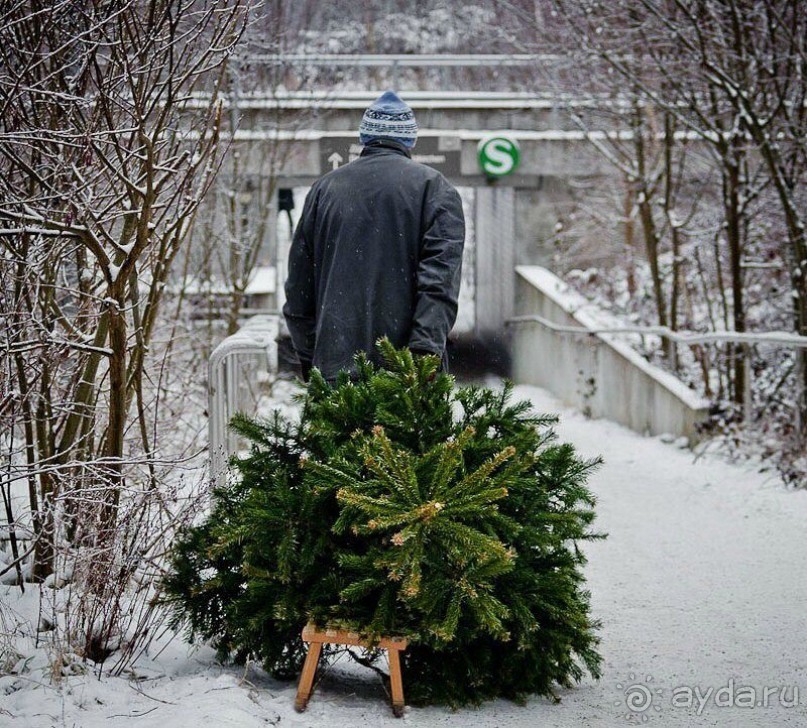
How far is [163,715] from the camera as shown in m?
3.48

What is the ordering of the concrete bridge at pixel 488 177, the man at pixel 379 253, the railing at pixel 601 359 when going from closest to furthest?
the man at pixel 379 253 → the railing at pixel 601 359 → the concrete bridge at pixel 488 177

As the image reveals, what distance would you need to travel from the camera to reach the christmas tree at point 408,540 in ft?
11.6

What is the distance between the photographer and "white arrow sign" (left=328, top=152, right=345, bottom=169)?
15758 millimetres

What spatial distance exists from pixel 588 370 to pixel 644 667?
33.9 feet

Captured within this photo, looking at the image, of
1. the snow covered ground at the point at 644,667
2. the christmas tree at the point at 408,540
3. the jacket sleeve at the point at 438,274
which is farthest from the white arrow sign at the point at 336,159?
the christmas tree at the point at 408,540

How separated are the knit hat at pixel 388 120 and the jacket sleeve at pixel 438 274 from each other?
377 millimetres

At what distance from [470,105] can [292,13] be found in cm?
353

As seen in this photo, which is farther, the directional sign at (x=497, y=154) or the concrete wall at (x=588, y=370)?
the directional sign at (x=497, y=154)

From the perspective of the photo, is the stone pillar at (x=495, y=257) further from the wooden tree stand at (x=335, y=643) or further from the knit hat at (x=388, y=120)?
the wooden tree stand at (x=335, y=643)

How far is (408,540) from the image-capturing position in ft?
11.4

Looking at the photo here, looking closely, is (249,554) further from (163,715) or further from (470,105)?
(470,105)

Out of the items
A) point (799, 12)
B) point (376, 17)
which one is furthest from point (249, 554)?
point (376, 17)

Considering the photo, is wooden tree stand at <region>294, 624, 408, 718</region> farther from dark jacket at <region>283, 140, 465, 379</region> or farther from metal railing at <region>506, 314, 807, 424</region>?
metal railing at <region>506, 314, 807, 424</region>

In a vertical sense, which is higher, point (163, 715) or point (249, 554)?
point (249, 554)
